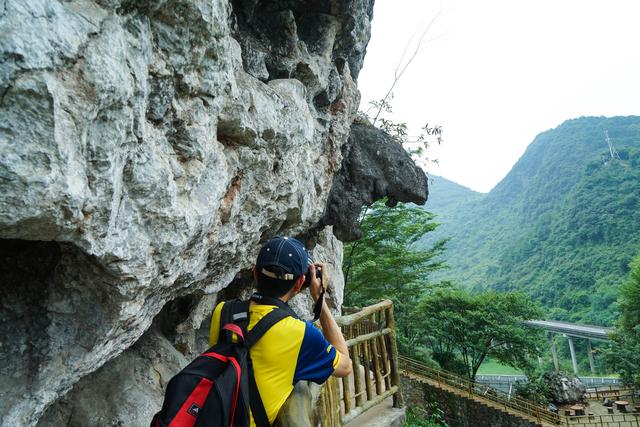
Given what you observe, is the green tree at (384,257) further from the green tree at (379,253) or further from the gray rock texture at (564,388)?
the gray rock texture at (564,388)

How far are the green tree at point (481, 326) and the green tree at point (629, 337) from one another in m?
3.65

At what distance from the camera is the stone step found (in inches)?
199

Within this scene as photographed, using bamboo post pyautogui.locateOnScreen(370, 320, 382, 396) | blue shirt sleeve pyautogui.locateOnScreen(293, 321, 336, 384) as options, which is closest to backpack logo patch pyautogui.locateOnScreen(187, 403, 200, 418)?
blue shirt sleeve pyautogui.locateOnScreen(293, 321, 336, 384)

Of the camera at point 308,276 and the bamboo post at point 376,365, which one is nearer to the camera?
the camera at point 308,276

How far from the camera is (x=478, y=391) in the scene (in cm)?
1762

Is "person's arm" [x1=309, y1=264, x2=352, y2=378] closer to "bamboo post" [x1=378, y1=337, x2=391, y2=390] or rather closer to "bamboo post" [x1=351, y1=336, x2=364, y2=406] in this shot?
"bamboo post" [x1=351, y1=336, x2=364, y2=406]

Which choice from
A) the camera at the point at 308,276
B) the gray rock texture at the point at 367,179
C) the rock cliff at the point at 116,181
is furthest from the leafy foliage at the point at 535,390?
the camera at the point at 308,276

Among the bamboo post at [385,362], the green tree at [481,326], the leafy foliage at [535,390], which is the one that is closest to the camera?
the bamboo post at [385,362]

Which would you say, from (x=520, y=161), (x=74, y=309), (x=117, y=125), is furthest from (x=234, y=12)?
(x=520, y=161)

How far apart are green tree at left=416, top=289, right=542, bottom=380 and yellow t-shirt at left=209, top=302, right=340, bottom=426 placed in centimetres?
1904

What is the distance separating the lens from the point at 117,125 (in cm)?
235

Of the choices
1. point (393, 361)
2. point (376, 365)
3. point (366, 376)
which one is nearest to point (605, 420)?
point (393, 361)

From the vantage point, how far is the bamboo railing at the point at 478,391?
50.8 ft

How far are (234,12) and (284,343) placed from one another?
5140mm
